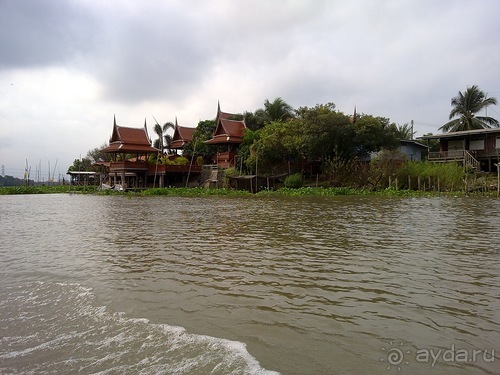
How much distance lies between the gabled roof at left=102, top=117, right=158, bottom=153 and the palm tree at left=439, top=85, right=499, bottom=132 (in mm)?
30895

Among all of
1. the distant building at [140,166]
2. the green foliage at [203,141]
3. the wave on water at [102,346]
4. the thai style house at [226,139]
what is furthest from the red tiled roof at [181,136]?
the wave on water at [102,346]

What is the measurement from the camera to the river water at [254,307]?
9.36 ft

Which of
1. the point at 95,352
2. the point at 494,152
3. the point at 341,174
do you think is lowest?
the point at 95,352

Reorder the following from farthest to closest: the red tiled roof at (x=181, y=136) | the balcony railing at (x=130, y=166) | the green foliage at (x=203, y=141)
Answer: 1. the red tiled roof at (x=181, y=136)
2. the green foliage at (x=203, y=141)
3. the balcony railing at (x=130, y=166)

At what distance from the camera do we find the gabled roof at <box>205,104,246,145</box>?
36253 mm

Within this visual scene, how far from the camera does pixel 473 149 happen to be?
3281 cm

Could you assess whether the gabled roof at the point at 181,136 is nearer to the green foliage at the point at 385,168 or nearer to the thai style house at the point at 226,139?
the thai style house at the point at 226,139

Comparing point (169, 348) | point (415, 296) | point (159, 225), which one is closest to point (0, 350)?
point (169, 348)

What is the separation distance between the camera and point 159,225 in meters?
11.4

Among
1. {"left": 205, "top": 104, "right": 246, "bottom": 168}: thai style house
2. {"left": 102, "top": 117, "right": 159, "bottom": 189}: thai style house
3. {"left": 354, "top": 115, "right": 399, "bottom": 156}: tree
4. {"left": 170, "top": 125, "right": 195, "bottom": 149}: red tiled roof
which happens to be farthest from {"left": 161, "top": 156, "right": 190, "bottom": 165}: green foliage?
{"left": 354, "top": 115, "right": 399, "bottom": 156}: tree

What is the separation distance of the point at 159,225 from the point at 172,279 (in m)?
6.49

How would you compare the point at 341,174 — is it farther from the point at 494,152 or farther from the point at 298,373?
the point at 298,373

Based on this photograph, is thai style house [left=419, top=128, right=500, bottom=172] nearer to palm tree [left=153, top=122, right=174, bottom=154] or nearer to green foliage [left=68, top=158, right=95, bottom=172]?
palm tree [left=153, top=122, right=174, bottom=154]

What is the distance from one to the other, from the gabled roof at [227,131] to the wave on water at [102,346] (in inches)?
1284
